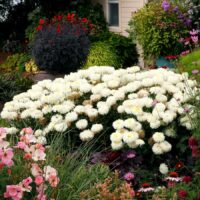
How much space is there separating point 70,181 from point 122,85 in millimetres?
2408

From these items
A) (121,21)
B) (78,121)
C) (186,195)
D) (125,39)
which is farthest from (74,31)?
(186,195)

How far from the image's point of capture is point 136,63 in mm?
14836

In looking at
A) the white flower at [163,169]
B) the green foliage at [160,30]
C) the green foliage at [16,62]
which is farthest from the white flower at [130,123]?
the green foliage at [16,62]

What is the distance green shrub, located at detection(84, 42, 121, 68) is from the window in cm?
241

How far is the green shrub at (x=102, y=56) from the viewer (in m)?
13.5

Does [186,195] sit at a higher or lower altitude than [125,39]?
lower

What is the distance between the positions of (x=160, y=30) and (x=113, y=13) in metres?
3.84

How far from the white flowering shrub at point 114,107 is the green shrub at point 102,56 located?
635 cm

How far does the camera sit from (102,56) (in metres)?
13.7

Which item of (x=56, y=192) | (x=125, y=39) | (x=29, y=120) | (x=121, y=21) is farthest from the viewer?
(x=121, y=21)

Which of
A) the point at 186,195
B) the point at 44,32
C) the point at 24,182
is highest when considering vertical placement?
the point at 44,32

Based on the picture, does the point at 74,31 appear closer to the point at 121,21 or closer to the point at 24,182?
the point at 121,21

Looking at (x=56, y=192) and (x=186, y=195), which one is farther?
(x=186, y=195)

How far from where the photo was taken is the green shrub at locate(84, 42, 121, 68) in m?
13.5
